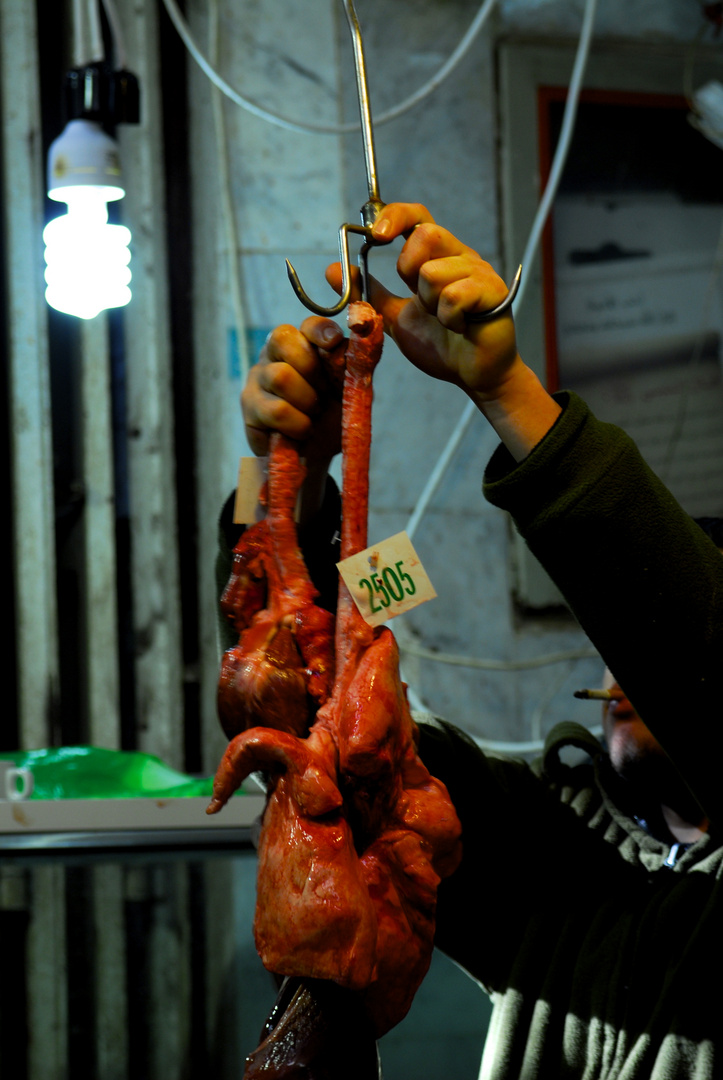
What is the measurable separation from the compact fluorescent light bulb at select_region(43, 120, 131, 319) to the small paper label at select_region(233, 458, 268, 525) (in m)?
0.81

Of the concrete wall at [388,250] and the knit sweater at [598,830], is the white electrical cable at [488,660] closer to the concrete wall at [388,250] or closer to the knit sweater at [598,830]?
the concrete wall at [388,250]

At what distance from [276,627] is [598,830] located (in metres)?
0.63

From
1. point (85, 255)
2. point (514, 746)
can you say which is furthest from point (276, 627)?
point (514, 746)

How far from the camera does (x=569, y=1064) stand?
1.08m

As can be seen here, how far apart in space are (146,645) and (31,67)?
1319mm

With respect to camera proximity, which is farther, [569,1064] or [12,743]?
[12,743]

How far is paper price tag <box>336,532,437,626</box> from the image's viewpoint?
0.78 metres

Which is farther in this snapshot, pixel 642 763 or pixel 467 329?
pixel 642 763

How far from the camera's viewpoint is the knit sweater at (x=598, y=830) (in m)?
0.77

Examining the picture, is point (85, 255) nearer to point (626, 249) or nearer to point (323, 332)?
point (323, 332)

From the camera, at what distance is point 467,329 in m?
0.77

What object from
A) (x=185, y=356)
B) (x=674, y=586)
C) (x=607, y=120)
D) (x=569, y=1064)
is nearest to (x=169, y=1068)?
(x=569, y=1064)

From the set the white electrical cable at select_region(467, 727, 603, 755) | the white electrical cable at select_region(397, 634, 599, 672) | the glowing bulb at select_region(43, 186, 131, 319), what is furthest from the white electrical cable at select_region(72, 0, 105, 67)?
the white electrical cable at select_region(467, 727, 603, 755)

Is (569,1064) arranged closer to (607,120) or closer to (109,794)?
(109,794)
